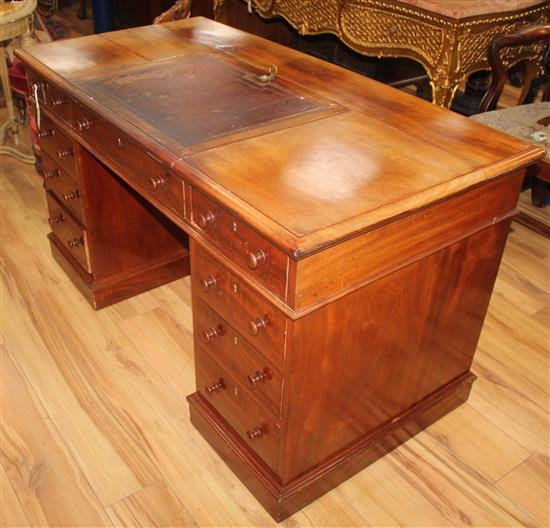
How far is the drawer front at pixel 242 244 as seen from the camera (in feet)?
4.19

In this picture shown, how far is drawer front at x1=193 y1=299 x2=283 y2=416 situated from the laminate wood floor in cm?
37

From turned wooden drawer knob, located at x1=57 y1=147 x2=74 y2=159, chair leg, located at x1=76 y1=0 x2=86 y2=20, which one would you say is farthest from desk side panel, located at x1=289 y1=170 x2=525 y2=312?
chair leg, located at x1=76 y1=0 x2=86 y2=20

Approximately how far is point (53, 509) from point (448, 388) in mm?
1148

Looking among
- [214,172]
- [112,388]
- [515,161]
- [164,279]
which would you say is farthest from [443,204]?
[164,279]

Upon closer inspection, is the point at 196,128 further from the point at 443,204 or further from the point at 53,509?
the point at 53,509

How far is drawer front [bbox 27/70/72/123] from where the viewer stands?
2006 millimetres

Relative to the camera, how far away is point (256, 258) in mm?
1302

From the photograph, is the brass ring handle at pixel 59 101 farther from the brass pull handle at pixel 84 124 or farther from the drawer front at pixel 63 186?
the drawer front at pixel 63 186

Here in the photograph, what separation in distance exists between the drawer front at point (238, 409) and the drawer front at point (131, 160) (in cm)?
44

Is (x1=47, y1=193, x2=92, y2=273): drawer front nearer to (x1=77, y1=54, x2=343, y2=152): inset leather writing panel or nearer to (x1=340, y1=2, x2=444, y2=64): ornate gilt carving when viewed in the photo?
(x1=77, y1=54, x2=343, y2=152): inset leather writing panel

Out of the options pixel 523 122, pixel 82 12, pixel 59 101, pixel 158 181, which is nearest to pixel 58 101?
pixel 59 101

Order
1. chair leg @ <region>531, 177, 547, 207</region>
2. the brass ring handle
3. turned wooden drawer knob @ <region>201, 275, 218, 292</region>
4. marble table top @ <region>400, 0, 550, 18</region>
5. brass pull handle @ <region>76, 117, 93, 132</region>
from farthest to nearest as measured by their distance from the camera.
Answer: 1. chair leg @ <region>531, 177, 547, 207</region>
2. marble table top @ <region>400, 0, 550, 18</region>
3. the brass ring handle
4. brass pull handle @ <region>76, 117, 93, 132</region>
5. turned wooden drawer knob @ <region>201, 275, 218, 292</region>

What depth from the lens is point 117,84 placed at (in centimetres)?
187

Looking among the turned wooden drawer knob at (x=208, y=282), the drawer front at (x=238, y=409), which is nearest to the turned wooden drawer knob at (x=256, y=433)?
the drawer front at (x=238, y=409)
